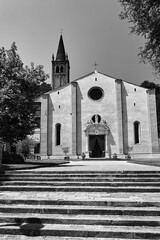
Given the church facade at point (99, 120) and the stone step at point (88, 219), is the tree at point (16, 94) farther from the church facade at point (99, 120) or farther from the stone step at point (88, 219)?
the church facade at point (99, 120)

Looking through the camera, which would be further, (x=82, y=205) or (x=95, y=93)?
(x=95, y=93)

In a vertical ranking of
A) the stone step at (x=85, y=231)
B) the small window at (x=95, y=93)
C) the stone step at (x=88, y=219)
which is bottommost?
the stone step at (x=85, y=231)

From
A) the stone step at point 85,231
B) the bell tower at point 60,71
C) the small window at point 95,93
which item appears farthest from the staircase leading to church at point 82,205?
the bell tower at point 60,71

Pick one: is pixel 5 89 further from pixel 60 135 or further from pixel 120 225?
pixel 60 135

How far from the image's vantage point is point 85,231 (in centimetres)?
408

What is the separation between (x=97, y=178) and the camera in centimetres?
728

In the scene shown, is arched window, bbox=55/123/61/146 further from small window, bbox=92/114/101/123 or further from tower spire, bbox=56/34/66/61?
tower spire, bbox=56/34/66/61

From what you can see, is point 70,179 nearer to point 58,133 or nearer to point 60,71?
point 58,133

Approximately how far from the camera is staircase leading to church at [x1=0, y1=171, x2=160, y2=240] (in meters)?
4.14

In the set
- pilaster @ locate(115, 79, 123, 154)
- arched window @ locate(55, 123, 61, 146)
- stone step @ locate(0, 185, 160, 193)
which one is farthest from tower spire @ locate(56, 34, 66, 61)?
stone step @ locate(0, 185, 160, 193)

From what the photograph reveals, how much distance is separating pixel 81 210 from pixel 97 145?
24.8 meters

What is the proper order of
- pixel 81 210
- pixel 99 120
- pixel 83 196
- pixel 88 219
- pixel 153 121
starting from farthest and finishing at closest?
pixel 99 120 → pixel 153 121 → pixel 83 196 → pixel 81 210 → pixel 88 219

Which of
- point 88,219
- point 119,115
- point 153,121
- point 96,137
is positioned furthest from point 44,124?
point 88,219

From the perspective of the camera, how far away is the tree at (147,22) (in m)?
8.64
